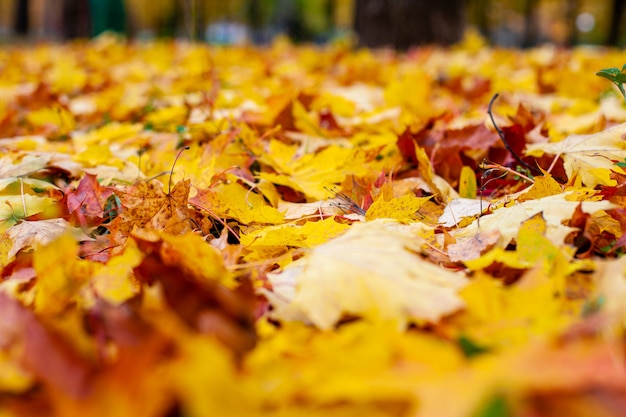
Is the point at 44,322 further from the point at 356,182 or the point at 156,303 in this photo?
the point at 356,182

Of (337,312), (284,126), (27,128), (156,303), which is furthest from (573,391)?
(27,128)

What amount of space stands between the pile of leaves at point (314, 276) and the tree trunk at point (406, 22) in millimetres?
3990

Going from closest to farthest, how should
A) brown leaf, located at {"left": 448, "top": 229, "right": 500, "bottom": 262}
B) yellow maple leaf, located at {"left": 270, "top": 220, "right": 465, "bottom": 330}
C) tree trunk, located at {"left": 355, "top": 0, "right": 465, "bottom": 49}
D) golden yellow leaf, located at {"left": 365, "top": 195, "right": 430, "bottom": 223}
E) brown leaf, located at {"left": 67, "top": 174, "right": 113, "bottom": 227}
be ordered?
yellow maple leaf, located at {"left": 270, "top": 220, "right": 465, "bottom": 330}
brown leaf, located at {"left": 448, "top": 229, "right": 500, "bottom": 262}
golden yellow leaf, located at {"left": 365, "top": 195, "right": 430, "bottom": 223}
brown leaf, located at {"left": 67, "top": 174, "right": 113, "bottom": 227}
tree trunk, located at {"left": 355, "top": 0, "right": 465, "bottom": 49}

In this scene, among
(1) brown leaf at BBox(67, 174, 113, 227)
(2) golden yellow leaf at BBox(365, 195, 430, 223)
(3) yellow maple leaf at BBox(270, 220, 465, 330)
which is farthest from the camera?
(1) brown leaf at BBox(67, 174, 113, 227)

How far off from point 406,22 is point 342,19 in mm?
26274

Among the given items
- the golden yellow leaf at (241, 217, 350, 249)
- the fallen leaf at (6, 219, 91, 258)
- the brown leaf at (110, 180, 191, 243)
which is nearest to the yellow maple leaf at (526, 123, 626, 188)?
the golden yellow leaf at (241, 217, 350, 249)

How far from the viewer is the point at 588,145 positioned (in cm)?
126

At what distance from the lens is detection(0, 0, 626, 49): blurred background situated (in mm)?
5555

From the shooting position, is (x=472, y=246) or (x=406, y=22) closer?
(x=472, y=246)

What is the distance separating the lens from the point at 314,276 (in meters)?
0.76

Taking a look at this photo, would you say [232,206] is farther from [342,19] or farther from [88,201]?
[342,19]

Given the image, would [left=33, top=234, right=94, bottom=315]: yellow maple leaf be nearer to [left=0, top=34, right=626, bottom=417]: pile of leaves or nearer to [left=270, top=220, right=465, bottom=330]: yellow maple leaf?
[left=0, top=34, right=626, bottom=417]: pile of leaves

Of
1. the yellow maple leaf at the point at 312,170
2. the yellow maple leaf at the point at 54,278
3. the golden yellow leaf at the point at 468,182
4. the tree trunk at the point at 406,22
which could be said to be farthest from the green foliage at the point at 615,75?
the tree trunk at the point at 406,22

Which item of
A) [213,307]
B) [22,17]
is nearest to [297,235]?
[213,307]
